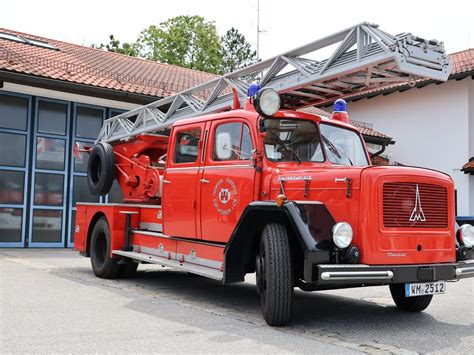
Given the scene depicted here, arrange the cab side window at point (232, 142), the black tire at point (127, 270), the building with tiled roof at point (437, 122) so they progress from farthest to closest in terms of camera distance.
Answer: the building with tiled roof at point (437, 122) → the black tire at point (127, 270) → the cab side window at point (232, 142)

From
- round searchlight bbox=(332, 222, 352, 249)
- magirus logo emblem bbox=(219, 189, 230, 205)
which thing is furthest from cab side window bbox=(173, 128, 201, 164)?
round searchlight bbox=(332, 222, 352, 249)

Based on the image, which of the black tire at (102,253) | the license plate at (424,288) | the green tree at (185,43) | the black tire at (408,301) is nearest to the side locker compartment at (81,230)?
the black tire at (102,253)

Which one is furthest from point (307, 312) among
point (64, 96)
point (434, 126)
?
point (434, 126)

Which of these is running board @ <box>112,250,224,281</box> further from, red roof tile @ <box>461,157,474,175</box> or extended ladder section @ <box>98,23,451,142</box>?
red roof tile @ <box>461,157,474,175</box>

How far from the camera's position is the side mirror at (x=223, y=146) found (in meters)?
6.46

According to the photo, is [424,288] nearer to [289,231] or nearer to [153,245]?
[289,231]

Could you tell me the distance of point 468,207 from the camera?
18547mm

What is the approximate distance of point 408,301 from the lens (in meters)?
6.36

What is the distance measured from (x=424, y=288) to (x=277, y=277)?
4.85 feet

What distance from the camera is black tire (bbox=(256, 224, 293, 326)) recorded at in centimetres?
510

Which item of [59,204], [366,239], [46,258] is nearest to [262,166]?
[366,239]

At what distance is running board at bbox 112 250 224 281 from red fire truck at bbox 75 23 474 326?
23 millimetres

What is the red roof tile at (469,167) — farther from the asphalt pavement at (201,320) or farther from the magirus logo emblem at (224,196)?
the magirus logo emblem at (224,196)

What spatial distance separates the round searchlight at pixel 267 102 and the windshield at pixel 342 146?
798 millimetres
